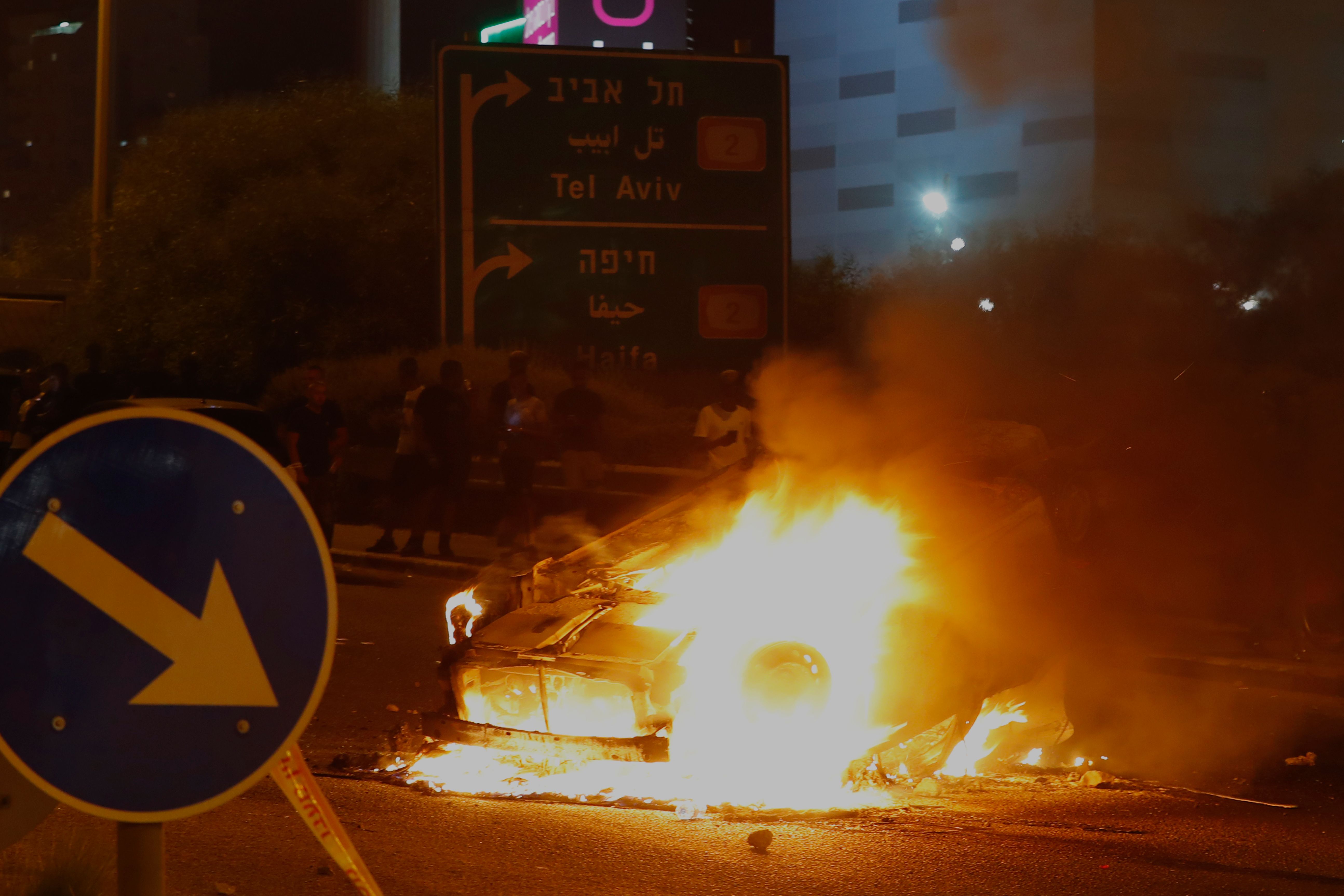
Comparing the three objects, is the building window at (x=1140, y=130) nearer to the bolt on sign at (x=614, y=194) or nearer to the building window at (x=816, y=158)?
the building window at (x=816, y=158)

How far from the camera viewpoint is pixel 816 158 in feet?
243


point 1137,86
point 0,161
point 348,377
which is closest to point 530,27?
point 348,377

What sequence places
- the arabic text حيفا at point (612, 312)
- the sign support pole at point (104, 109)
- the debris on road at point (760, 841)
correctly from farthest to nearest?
the sign support pole at point (104, 109), the arabic text حيفا at point (612, 312), the debris on road at point (760, 841)

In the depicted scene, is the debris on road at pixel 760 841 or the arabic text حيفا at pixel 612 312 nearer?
the debris on road at pixel 760 841

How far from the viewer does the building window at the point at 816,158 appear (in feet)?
242

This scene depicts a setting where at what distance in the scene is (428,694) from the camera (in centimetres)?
679

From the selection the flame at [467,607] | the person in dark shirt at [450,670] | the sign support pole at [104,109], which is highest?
the sign support pole at [104,109]

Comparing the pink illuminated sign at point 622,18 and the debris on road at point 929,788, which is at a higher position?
the pink illuminated sign at point 622,18

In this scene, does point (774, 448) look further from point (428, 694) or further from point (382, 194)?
point (382, 194)

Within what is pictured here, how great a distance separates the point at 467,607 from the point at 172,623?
154 inches

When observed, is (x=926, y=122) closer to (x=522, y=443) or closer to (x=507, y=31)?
(x=507, y=31)

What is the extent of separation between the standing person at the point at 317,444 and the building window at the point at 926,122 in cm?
6133

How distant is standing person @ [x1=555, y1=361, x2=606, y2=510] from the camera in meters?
11.7

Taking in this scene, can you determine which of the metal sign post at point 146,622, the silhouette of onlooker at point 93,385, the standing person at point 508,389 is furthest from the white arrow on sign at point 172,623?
the silhouette of onlooker at point 93,385
